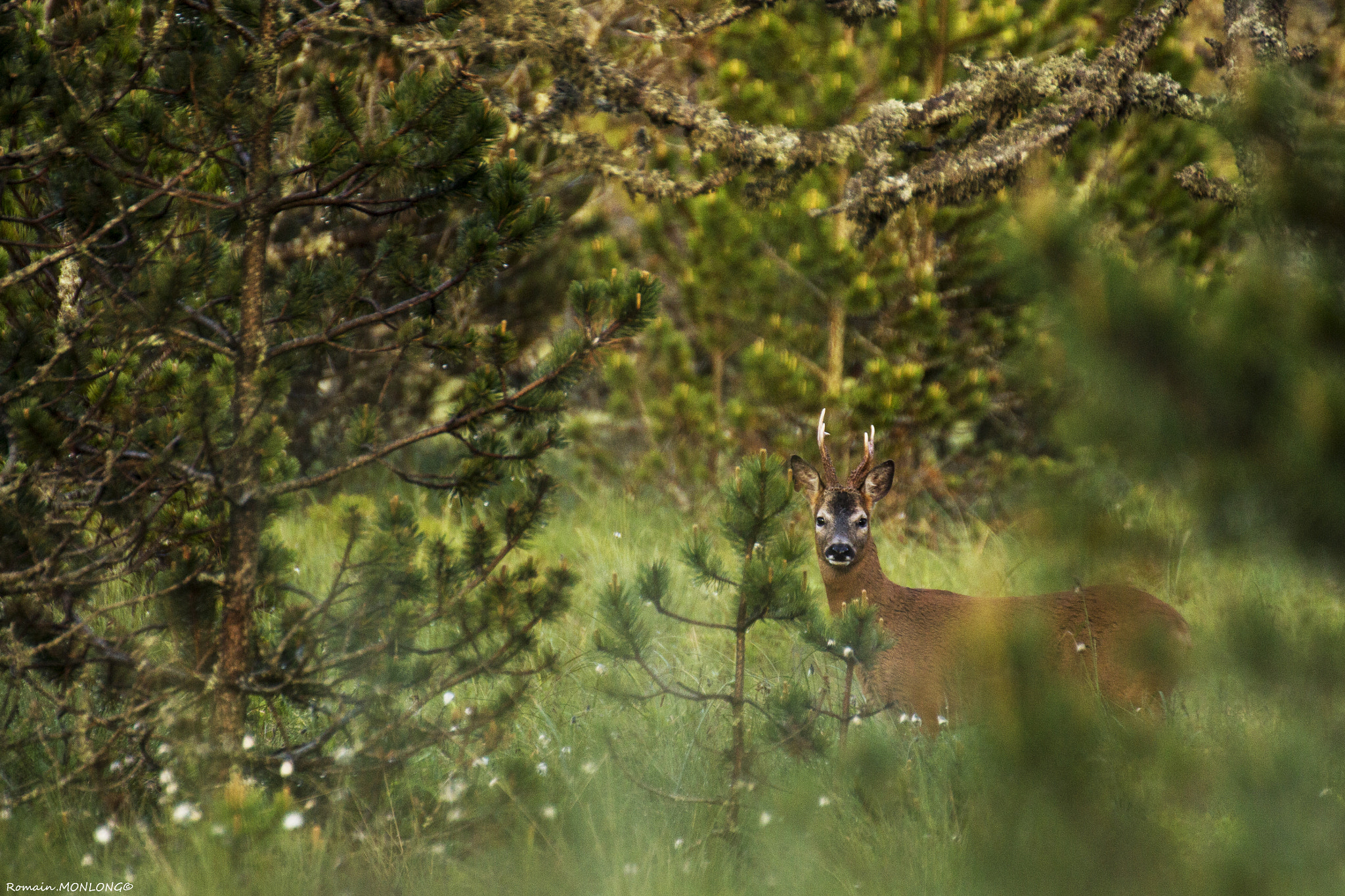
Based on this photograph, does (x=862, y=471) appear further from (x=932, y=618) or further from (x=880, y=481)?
(x=932, y=618)

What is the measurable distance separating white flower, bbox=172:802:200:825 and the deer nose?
257cm

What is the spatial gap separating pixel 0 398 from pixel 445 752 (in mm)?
1738

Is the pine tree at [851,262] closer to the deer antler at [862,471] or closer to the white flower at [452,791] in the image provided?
the deer antler at [862,471]

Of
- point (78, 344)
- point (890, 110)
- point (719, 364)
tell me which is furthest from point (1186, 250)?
point (78, 344)

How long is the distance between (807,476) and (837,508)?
9.2 inches

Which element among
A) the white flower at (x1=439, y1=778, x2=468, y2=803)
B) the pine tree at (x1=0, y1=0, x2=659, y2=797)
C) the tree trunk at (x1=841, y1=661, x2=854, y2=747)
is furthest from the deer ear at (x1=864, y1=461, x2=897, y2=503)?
the white flower at (x1=439, y1=778, x2=468, y2=803)

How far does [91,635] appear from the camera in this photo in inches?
136

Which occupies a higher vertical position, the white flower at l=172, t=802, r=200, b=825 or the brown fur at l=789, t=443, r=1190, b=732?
the white flower at l=172, t=802, r=200, b=825

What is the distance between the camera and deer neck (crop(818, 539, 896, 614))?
4836 millimetres

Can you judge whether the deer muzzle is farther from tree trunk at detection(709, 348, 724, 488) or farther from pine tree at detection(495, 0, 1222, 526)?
tree trunk at detection(709, 348, 724, 488)

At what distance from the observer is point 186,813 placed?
2904 mm

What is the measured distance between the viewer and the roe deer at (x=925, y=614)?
4.23m

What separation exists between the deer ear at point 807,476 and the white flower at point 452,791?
6.79 feet

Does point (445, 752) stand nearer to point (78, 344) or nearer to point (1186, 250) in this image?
point (78, 344)
